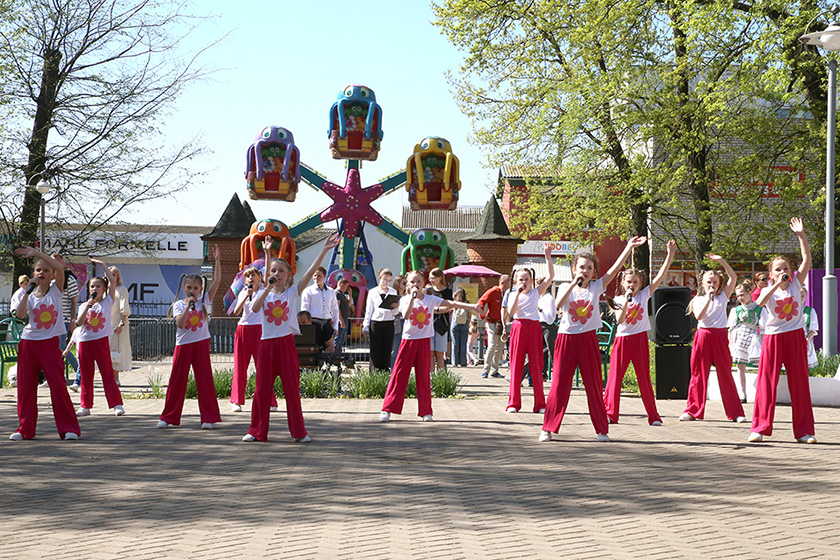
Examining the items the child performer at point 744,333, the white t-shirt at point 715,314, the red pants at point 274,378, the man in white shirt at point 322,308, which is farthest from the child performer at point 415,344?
the child performer at point 744,333

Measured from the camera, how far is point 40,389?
15.1 m

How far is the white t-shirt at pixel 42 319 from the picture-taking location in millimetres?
9031

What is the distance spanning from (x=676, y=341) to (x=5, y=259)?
703 inches

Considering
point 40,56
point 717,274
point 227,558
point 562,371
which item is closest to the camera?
point 227,558

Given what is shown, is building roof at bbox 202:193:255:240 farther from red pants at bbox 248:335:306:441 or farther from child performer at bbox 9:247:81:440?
red pants at bbox 248:335:306:441

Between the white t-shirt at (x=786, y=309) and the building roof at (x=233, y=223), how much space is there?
2573 cm

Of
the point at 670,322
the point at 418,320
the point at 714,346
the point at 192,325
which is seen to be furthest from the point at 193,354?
the point at 670,322

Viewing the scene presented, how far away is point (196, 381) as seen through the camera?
9805 millimetres

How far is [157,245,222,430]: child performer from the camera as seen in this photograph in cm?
970

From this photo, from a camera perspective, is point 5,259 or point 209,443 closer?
point 209,443

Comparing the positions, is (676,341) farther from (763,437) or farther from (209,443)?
(209,443)

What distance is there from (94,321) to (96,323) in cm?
4

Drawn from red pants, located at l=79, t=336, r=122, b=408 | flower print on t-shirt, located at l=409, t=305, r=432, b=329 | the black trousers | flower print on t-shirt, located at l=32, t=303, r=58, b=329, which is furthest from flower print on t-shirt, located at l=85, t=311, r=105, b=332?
the black trousers

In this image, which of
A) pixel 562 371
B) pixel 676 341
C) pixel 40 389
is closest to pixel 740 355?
pixel 676 341
